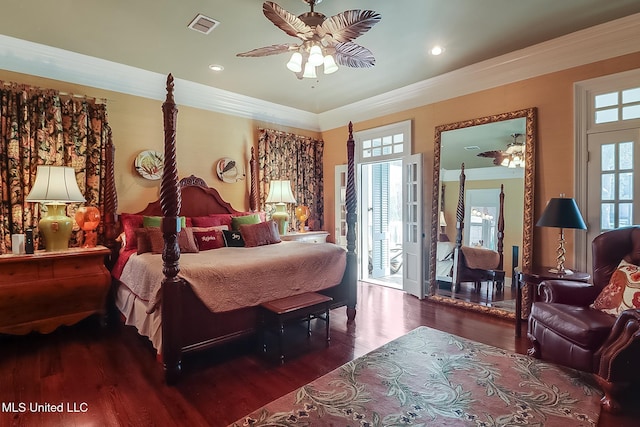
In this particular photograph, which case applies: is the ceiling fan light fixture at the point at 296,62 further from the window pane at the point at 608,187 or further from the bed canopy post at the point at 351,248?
the window pane at the point at 608,187

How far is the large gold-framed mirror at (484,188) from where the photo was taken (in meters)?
3.67

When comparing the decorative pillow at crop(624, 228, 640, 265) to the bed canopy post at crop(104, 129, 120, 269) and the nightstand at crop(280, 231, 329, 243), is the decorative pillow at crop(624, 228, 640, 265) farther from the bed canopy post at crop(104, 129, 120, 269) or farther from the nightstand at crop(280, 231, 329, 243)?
the bed canopy post at crop(104, 129, 120, 269)

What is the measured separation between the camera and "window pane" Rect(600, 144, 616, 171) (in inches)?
123

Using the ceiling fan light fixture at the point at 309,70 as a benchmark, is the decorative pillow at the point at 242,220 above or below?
below

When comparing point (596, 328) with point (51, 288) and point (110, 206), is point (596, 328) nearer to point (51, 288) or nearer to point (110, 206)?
point (51, 288)

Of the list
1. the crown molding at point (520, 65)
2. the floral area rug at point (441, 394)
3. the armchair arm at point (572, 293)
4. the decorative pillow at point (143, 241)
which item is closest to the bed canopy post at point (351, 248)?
the floral area rug at point (441, 394)

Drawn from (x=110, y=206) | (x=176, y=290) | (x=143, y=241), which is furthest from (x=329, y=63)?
(x=110, y=206)

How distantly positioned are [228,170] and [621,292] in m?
4.56

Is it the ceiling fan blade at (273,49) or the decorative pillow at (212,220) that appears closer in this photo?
the ceiling fan blade at (273,49)

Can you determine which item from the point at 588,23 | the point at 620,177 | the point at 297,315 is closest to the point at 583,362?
the point at 620,177

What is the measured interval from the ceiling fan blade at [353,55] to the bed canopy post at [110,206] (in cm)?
281

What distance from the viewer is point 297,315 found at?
2830 millimetres

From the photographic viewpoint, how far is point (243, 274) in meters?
2.77

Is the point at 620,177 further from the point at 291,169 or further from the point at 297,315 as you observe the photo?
the point at 291,169
